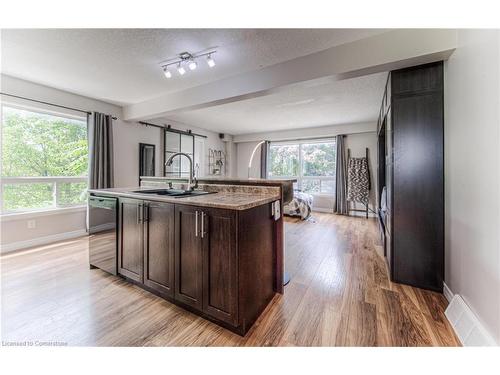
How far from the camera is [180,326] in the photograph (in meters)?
1.54

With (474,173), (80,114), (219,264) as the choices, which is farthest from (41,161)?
(474,173)

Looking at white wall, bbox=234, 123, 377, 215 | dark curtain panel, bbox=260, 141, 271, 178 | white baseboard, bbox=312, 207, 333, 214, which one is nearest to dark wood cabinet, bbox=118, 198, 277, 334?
white baseboard, bbox=312, 207, 333, 214

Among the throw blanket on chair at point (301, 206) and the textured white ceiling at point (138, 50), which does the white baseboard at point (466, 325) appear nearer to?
the textured white ceiling at point (138, 50)

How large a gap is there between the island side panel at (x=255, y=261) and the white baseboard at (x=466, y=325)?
131 cm

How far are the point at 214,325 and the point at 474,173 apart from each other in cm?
212

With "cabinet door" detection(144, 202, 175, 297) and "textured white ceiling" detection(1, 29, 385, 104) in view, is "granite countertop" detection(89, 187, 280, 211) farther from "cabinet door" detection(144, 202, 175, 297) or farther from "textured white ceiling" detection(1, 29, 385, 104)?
"textured white ceiling" detection(1, 29, 385, 104)

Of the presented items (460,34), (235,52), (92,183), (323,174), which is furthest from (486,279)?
(323,174)

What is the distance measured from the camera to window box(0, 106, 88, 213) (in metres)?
3.03

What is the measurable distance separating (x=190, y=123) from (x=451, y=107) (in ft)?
17.3

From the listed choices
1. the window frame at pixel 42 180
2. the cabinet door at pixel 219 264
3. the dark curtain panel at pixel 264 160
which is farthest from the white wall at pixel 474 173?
the dark curtain panel at pixel 264 160

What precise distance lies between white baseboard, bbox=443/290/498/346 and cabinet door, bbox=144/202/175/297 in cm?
205

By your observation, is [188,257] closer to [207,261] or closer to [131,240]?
[207,261]

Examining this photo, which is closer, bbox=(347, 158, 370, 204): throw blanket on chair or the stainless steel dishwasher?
the stainless steel dishwasher
